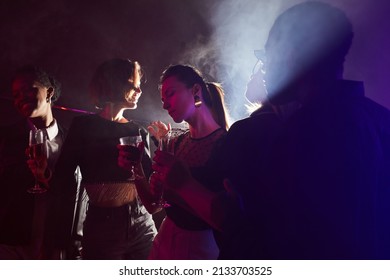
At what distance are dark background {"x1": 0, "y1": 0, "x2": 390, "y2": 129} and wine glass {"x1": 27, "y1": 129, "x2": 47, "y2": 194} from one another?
650mm

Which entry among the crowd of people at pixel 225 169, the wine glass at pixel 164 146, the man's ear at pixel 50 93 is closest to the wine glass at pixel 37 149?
the crowd of people at pixel 225 169

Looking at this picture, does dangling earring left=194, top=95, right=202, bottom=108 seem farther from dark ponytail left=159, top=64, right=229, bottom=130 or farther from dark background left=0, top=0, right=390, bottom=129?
dark background left=0, top=0, right=390, bottom=129

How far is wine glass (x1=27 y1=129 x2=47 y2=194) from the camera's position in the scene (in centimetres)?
173

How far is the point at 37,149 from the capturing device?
1.74 meters

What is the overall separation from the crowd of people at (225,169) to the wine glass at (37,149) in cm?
4

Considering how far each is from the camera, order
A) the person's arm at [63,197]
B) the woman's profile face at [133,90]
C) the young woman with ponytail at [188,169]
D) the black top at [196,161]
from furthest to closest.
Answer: the woman's profile face at [133,90], the person's arm at [63,197], the black top at [196,161], the young woman with ponytail at [188,169]

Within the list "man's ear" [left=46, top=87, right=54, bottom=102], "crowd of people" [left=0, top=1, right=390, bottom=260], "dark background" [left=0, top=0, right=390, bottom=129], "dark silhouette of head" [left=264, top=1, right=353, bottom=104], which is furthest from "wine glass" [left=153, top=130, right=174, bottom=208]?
"man's ear" [left=46, top=87, right=54, bottom=102]

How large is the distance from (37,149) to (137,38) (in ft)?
3.96

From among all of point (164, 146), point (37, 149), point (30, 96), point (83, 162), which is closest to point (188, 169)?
point (164, 146)

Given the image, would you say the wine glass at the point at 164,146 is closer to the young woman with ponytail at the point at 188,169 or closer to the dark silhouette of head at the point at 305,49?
the young woman with ponytail at the point at 188,169

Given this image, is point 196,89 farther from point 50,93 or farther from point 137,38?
point 137,38

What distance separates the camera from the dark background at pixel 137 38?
7.45 ft
